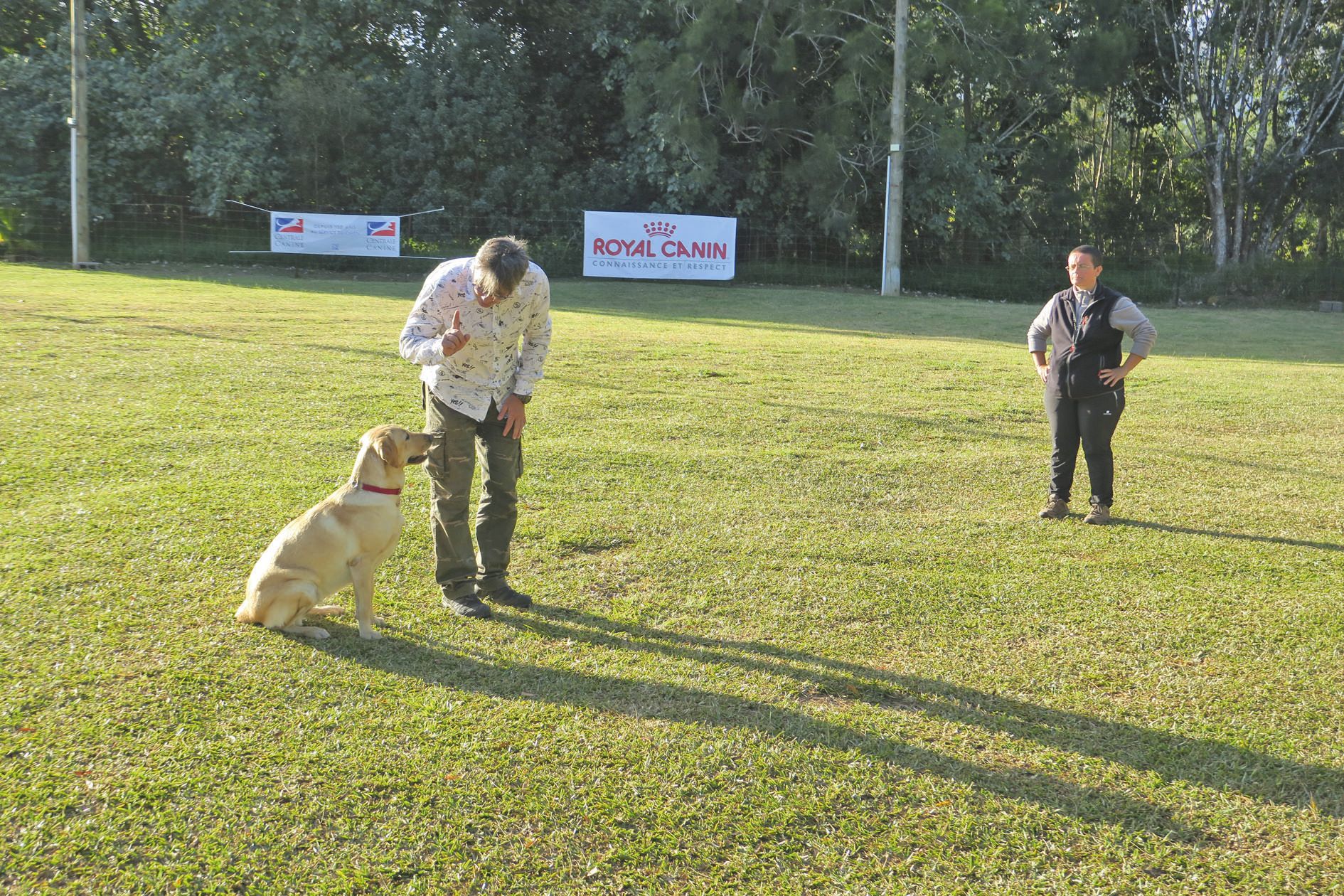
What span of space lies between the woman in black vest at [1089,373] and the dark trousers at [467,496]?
3641 millimetres

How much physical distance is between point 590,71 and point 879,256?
33.5ft

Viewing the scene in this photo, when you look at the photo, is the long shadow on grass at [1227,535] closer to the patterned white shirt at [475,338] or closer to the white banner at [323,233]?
the patterned white shirt at [475,338]

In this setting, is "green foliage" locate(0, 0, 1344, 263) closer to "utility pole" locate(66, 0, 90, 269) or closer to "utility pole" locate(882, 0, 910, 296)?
"utility pole" locate(882, 0, 910, 296)

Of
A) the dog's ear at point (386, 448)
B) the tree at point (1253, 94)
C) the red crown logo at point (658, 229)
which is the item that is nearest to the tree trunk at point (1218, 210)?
the tree at point (1253, 94)

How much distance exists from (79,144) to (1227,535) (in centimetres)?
2553

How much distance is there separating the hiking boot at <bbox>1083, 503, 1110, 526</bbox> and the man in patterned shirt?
12.2 ft

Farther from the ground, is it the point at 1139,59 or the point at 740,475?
the point at 1139,59

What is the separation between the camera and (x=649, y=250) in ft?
85.8

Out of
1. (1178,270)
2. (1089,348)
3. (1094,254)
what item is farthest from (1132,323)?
(1178,270)

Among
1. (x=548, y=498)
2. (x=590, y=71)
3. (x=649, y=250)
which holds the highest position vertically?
(x=590, y=71)

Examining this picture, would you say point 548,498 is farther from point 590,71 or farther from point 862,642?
point 590,71

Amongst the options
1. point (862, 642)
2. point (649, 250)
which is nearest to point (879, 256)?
point (649, 250)

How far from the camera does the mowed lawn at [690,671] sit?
123 inches

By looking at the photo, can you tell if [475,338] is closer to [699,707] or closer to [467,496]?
[467,496]
